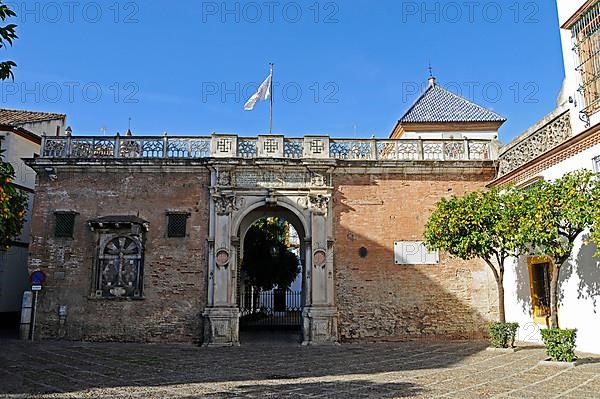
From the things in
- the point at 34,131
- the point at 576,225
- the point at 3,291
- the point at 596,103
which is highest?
the point at 34,131

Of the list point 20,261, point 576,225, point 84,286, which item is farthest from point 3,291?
point 576,225

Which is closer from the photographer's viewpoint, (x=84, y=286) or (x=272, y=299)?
(x=84, y=286)

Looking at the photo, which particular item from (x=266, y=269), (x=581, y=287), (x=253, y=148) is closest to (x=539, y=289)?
(x=581, y=287)

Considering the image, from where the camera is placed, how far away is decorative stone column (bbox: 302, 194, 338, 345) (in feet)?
46.0

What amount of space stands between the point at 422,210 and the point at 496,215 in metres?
4.14

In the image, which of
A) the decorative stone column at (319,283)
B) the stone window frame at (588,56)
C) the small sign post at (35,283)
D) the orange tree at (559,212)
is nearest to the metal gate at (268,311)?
the decorative stone column at (319,283)

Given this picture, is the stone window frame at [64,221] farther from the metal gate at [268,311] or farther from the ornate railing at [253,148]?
the metal gate at [268,311]

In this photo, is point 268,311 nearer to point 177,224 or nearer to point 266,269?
point 266,269

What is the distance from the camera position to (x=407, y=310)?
1458 cm

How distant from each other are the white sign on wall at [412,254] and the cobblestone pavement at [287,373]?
2663 millimetres

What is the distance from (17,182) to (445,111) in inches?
719

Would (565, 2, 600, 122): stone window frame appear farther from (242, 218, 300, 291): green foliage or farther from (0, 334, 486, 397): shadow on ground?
(242, 218, 300, 291): green foliage

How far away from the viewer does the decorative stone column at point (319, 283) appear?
14031 mm

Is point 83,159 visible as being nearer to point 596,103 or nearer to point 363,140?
point 363,140
